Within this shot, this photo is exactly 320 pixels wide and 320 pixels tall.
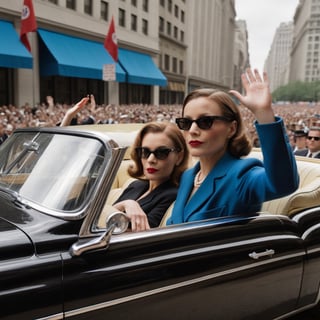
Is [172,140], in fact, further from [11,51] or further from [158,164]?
[11,51]

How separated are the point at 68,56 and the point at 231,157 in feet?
62.5

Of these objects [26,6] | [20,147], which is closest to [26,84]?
[26,6]

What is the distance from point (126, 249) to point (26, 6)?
13412 millimetres

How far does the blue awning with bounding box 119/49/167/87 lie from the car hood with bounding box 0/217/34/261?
950 inches

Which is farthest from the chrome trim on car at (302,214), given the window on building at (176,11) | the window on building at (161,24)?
the window on building at (176,11)

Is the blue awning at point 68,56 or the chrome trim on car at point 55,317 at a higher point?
the blue awning at point 68,56

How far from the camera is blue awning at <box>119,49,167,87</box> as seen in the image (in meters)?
25.9

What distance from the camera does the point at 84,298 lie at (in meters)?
1.57

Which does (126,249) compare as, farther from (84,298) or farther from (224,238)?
(224,238)

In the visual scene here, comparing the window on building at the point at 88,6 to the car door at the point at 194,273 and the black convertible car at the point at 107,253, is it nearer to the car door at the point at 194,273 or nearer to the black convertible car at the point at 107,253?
the black convertible car at the point at 107,253

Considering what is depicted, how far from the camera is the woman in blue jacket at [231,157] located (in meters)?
1.80

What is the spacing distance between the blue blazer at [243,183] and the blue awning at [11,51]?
14887mm

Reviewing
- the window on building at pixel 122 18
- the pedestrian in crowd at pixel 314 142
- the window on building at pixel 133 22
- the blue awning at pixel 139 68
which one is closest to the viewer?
the pedestrian in crowd at pixel 314 142

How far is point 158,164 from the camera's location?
2477 mm
